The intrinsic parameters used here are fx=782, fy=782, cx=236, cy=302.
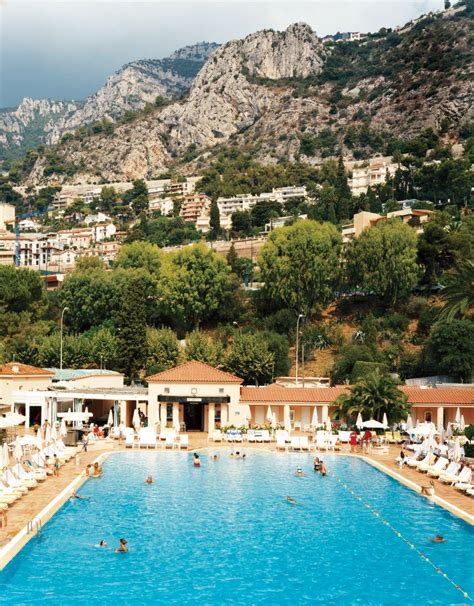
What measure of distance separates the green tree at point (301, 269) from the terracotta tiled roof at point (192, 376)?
25645 millimetres

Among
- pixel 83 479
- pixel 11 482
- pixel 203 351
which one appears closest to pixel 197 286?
pixel 203 351

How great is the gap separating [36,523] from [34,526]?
0.53 ft

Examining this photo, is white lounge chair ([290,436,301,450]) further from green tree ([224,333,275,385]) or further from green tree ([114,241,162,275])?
green tree ([114,241,162,275])

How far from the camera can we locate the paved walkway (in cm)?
2189

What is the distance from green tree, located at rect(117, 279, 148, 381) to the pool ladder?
3864 cm

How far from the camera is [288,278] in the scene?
69.2m

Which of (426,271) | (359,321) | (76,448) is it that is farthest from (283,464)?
(426,271)

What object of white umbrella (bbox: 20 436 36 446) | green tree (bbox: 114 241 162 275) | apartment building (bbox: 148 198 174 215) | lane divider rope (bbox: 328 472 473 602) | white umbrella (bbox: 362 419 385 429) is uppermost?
apartment building (bbox: 148 198 174 215)

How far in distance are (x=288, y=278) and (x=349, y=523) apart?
47.0 meters

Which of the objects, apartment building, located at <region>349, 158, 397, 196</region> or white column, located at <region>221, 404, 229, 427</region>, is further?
apartment building, located at <region>349, 158, 397, 196</region>

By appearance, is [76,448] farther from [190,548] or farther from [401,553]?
[401,553]

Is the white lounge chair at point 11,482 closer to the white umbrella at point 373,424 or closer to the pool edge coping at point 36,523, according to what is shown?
the pool edge coping at point 36,523

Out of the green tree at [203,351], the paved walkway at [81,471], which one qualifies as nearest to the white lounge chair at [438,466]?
the paved walkway at [81,471]

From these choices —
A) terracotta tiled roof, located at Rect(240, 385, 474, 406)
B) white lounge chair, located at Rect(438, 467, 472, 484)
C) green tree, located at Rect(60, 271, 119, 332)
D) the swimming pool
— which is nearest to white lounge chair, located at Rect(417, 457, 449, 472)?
white lounge chair, located at Rect(438, 467, 472, 484)
